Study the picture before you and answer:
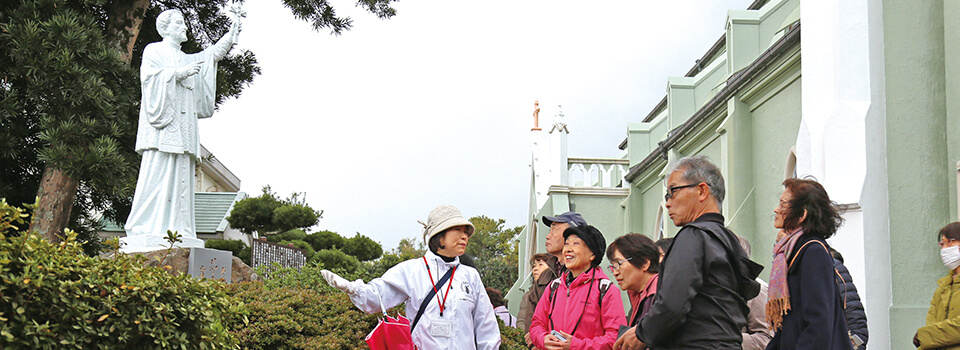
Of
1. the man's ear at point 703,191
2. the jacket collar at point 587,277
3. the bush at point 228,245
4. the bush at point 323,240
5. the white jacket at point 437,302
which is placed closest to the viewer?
the man's ear at point 703,191

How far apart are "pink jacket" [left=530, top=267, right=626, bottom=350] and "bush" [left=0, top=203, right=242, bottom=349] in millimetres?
2236

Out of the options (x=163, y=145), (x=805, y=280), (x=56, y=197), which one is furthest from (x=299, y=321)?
(x=56, y=197)

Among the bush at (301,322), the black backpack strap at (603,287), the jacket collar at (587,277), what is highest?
the jacket collar at (587,277)

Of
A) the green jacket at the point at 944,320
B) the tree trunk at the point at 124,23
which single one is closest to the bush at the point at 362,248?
the tree trunk at the point at 124,23

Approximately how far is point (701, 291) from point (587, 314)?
163 cm

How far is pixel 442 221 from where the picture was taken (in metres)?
5.68

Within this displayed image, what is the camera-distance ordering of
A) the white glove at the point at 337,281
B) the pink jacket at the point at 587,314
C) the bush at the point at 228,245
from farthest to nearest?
the bush at the point at 228,245 → the pink jacket at the point at 587,314 → the white glove at the point at 337,281

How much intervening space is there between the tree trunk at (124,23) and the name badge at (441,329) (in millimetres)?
9273

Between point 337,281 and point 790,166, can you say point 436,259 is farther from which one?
point 790,166

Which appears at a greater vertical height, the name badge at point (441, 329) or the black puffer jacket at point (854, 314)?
the black puffer jacket at point (854, 314)

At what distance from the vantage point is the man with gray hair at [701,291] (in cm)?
381

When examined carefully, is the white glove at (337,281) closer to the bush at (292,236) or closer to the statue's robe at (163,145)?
the statue's robe at (163,145)

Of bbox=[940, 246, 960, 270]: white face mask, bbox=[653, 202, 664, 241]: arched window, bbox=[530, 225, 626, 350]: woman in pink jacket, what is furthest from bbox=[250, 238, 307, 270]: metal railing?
bbox=[653, 202, 664, 241]: arched window

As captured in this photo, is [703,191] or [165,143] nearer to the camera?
[703,191]
